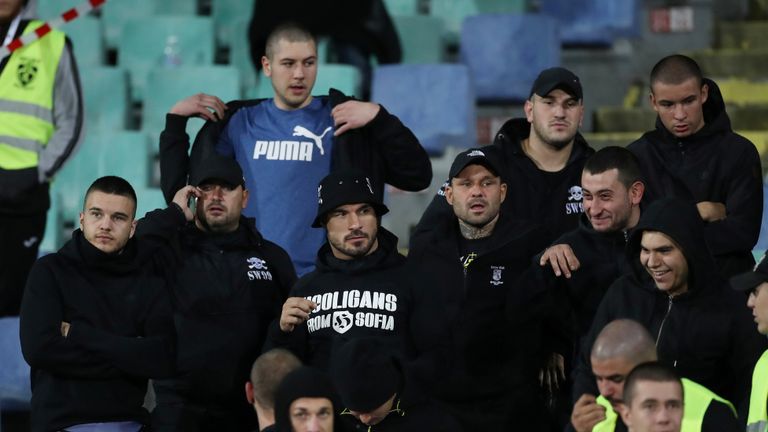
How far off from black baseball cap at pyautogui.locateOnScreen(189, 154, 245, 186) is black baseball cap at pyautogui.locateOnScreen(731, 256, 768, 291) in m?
1.91

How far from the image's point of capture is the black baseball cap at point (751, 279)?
5.31m

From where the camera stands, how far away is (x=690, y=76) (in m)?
6.26

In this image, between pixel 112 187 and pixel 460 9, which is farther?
pixel 460 9

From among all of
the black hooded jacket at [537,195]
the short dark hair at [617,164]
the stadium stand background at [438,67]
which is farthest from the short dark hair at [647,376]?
the stadium stand background at [438,67]

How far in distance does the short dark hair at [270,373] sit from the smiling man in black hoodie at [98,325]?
0.59 m

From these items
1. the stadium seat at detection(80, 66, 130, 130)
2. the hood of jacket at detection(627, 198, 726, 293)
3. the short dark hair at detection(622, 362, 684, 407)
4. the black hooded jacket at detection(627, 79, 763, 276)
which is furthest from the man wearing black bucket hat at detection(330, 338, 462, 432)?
the stadium seat at detection(80, 66, 130, 130)

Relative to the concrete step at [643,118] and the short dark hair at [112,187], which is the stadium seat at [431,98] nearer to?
the concrete step at [643,118]

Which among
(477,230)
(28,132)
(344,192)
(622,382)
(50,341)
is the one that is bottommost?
(622,382)

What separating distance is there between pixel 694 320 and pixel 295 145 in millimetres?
1856

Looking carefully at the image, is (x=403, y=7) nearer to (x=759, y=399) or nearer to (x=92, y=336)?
(x=92, y=336)

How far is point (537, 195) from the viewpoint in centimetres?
644

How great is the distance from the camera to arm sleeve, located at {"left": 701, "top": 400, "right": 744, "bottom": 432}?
16.0ft

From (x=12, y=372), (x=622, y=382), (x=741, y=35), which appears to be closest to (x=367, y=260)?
(x=622, y=382)

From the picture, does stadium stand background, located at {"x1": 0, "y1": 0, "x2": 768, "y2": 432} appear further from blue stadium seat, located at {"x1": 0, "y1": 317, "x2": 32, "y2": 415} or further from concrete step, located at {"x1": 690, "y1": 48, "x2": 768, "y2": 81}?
blue stadium seat, located at {"x1": 0, "y1": 317, "x2": 32, "y2": 415}
